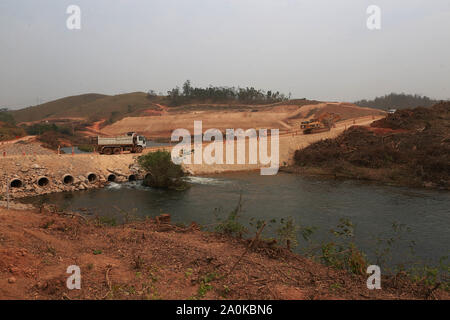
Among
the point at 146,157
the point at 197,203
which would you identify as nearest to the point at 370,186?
the point at 197,203

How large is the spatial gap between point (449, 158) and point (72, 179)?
30162 millimetres

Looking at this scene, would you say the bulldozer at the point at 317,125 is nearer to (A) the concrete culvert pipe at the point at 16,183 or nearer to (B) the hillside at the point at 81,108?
(A) the concrete culvert pipe at the point at 16,183

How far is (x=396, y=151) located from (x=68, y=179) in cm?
2911

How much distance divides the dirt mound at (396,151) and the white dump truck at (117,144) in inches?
706

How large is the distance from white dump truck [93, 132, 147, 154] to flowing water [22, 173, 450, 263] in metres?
5.21

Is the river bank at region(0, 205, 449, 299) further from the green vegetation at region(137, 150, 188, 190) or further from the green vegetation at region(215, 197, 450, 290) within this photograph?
the green vegetation at region(137, 150, 188, 190)

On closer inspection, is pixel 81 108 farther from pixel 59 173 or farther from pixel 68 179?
pixel 68 179

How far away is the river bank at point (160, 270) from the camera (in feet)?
17.6

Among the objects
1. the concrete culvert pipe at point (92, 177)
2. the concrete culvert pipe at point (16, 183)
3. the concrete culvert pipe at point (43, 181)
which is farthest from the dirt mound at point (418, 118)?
the concrete culvert pipe at point (16, 183)

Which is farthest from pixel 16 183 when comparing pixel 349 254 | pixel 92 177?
pixel 349 254

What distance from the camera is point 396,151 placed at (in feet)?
95.0

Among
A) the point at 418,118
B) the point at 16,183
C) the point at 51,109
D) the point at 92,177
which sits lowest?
the point at 92,177
